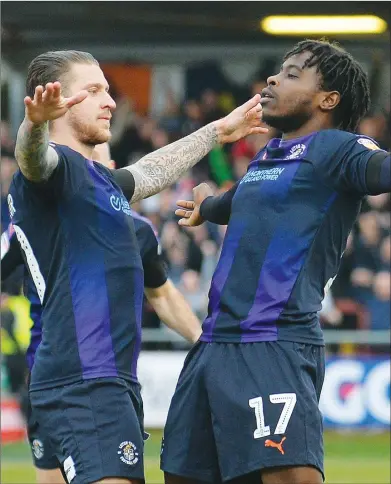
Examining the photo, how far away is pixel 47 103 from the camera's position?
4.42m

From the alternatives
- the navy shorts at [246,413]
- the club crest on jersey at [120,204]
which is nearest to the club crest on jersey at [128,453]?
the navy shorts at [246,413]

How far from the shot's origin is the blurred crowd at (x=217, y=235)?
1427 centimetres

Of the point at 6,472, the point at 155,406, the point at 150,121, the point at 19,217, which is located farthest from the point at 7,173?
the point at 19,217

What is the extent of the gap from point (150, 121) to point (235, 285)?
14.2m

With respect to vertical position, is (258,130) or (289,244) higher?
(258,130)

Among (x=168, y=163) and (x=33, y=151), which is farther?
(x=168, y=163)

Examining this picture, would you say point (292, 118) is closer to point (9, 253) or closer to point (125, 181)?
point (125, 181)

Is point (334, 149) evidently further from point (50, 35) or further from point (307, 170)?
point (50, 35)

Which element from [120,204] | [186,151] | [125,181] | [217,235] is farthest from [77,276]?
[217,235]

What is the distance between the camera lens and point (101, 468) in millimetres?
4668

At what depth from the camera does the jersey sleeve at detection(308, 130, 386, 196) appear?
15.4ft

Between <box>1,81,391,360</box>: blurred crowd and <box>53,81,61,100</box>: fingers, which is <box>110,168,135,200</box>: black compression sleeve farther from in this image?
<box>1,81,391,360</box>: blurred crowd

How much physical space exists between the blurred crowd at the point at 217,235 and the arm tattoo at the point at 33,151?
30.5 ft

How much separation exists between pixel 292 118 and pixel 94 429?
1616mm
